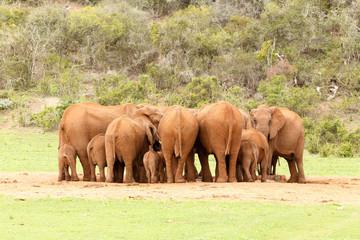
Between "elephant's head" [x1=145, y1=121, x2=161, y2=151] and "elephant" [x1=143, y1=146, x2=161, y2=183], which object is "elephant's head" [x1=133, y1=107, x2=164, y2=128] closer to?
"elephant's head" [x1=145, y1=121, x2=161, y2=151]

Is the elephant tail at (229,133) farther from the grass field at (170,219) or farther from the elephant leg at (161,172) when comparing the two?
the grass field at (170,219)

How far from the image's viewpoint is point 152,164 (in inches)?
552

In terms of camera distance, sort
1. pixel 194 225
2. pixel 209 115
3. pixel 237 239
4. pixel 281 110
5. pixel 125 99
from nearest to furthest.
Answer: pixel 237 239, pixel 194 225, pixel 209 115, pixel 281 110, pixel 125 99

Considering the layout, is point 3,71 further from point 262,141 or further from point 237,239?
point 237,239

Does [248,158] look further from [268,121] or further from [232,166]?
[268,121]

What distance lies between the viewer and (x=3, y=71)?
33.5 m

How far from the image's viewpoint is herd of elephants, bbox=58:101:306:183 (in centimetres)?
1397

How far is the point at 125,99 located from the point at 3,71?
836 cm

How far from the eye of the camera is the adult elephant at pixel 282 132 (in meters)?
15.5

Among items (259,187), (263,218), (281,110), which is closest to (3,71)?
(281,110)

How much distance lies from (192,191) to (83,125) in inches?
165

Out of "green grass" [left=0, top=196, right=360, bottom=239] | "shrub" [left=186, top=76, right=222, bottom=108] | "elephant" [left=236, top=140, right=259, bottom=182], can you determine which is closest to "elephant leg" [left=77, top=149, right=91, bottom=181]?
"elephant" [left=236, top=140, right=259, bottom=182]

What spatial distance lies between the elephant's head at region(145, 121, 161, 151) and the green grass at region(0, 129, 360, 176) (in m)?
4.44

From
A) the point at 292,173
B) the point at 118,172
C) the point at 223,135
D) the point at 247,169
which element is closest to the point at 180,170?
the point at 223,135
